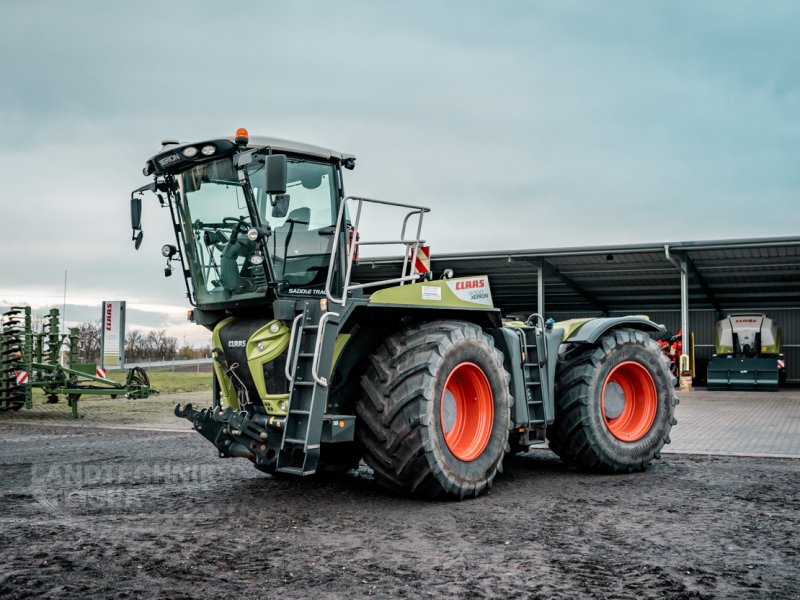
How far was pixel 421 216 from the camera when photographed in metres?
7.55

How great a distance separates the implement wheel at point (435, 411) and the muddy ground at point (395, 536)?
275mm

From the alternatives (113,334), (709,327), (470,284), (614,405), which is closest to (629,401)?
(614,405)

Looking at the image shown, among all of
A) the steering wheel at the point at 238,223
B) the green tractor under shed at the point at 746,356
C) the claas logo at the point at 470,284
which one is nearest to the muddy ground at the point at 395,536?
the claas logo at the point at 470,284

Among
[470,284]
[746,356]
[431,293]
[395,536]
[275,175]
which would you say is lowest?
[395,536]

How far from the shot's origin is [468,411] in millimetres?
7258

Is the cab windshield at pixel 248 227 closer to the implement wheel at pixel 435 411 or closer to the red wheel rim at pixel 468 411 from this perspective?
the implement wheel at pixel 435 411

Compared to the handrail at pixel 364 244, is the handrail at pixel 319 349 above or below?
below

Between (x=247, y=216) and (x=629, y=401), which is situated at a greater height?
(x=247, y=216)

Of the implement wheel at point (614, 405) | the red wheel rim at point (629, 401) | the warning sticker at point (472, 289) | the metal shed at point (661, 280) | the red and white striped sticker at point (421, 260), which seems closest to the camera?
the warning sticker at point (472, 289)

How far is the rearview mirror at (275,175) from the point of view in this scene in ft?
19.3

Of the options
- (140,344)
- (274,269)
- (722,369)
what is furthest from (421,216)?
(140,344)

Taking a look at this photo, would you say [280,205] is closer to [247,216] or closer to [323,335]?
[247,216]

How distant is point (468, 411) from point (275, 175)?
2.84m

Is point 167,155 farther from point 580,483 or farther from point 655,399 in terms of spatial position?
point 655,399
